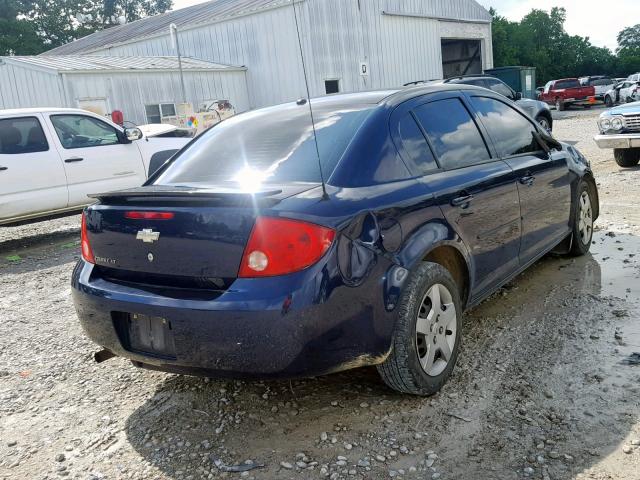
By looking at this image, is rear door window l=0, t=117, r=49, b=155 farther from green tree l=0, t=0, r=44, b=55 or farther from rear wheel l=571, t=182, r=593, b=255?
green tree l=0, t=0, r=44, b=55

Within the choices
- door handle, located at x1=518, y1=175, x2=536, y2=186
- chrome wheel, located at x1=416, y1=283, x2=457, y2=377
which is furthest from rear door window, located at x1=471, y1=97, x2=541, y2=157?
chrome wheel, located at x1=416, y1=283, x2=457, y2=377

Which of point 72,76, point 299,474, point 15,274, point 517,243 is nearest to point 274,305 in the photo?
point 299,474

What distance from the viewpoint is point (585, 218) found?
17.7 feet

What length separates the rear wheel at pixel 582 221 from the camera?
5.16 meters

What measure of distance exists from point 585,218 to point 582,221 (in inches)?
3.9

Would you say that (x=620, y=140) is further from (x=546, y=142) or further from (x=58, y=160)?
(x=58, y=160)

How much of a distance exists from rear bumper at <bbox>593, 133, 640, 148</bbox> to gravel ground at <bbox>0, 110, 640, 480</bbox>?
222 inches

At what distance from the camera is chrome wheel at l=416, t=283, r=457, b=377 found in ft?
10.2

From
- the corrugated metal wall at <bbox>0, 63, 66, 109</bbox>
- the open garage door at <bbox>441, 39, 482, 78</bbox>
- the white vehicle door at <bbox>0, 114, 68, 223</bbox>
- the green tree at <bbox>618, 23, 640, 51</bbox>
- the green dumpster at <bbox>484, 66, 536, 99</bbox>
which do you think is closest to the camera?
the white vehicle door at <bbox>0, 114, 68, 223</bbox>

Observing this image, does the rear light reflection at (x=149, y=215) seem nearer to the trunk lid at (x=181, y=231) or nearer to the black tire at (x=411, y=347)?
the trunk lid at (x=181, y=231)

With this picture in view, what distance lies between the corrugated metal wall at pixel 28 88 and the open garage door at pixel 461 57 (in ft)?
63.3

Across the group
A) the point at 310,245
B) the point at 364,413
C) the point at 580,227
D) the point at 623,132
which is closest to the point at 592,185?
the point at 580,227

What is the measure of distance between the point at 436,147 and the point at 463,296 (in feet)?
2.93

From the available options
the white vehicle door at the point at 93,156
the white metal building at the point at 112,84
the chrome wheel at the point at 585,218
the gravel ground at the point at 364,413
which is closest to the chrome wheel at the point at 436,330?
the gravel ground at the point at 364,413
